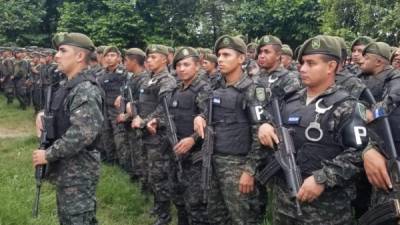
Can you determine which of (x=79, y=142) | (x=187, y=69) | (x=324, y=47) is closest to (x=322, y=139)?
(x=324, y=47)

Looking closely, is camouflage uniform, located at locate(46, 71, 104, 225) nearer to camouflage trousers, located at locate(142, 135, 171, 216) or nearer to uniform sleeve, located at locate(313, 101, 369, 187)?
camouflage trousers, located at locate(142, 135, 171, 216)

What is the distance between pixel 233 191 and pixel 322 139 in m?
1.32

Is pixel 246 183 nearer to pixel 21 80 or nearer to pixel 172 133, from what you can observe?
pixel 172 133

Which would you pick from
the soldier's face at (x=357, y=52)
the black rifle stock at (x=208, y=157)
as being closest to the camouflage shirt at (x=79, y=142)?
the black rifle stock at (x=208, y=157)

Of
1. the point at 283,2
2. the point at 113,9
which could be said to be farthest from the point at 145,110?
the point at 113,9

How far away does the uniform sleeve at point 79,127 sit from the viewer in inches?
142

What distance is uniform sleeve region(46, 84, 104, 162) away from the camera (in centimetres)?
361

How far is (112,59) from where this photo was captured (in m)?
7.91

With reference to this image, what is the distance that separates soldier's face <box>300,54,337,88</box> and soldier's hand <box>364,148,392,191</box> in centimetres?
64

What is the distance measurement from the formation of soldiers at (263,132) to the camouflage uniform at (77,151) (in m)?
0.06

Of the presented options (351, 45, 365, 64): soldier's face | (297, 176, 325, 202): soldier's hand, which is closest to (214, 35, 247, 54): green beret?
(297, 176, 325, 202): soldier's hand

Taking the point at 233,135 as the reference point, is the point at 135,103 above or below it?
above

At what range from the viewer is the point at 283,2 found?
63.2 feet

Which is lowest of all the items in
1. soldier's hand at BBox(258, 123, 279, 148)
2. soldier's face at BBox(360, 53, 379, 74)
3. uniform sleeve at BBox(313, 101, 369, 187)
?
uniform sleeve at BBox(313, 101, 369, 187)
